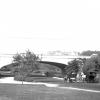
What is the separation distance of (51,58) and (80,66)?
21.6 metres

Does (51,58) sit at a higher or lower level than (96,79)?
higher

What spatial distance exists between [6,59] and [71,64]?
76.3 feet

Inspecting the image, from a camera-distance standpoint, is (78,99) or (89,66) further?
(89,66)

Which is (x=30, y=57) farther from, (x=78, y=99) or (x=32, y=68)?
(x=78, y=99)

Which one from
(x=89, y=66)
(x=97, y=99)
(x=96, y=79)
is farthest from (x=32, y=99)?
(x=96, y=79)

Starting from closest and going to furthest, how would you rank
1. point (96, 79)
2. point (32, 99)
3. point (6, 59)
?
point (32, 99) → point (96, 79) → point (6, 59)

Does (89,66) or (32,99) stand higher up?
(89,66)

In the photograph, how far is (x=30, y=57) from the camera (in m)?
48.8

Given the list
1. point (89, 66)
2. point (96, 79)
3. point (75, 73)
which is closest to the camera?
point (89, 66)

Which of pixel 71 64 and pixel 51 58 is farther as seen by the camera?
pixel 51 58

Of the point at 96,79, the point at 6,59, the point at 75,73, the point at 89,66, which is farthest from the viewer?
the point at 6,59

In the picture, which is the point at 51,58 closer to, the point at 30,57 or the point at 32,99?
the point at 30,57

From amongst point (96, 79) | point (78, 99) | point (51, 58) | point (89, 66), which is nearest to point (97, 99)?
point (78, 99)

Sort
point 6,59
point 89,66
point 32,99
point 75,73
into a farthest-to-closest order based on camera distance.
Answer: point 6,59, point 75,73, point 89,66, point 32,99
